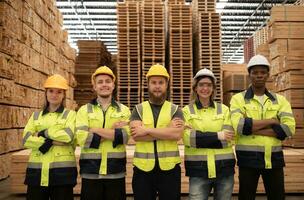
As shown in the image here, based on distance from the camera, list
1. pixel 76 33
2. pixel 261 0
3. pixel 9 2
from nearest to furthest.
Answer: pixel 9 2 < pixel 261 0 < pixel 76 33

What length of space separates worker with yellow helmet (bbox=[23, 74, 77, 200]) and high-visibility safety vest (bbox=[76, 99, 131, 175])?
6.4 inches

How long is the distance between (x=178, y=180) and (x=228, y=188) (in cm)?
53

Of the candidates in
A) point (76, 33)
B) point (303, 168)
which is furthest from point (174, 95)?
point (76, 33)

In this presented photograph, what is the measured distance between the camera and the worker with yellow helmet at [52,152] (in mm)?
3775

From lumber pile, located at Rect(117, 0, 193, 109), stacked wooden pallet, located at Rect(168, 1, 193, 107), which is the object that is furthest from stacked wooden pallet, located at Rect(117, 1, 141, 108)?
stacked wooden pallet, located at Rect(168, 1, 193, 107)

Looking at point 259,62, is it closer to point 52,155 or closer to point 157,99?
point 157,99

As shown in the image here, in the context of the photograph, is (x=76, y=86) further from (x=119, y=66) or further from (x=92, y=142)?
(x=92, y=142)

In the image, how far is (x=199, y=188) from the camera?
3.73 metres

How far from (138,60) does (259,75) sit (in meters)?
5.77

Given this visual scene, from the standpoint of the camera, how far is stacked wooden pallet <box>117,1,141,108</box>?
940 cm

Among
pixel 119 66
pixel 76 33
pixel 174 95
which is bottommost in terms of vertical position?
pixel 174 95

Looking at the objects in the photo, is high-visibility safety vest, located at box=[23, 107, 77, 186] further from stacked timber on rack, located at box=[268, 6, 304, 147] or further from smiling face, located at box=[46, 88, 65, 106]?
stacked timber on rack, located at box=[268, 6, 304, 147]

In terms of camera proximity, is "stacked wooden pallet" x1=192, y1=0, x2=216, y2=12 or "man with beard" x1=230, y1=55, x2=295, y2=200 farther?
"stacked wooden pallet" x1=192, y1=0, x2=216, y2=12

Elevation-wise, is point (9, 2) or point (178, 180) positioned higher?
point (9, 2)
